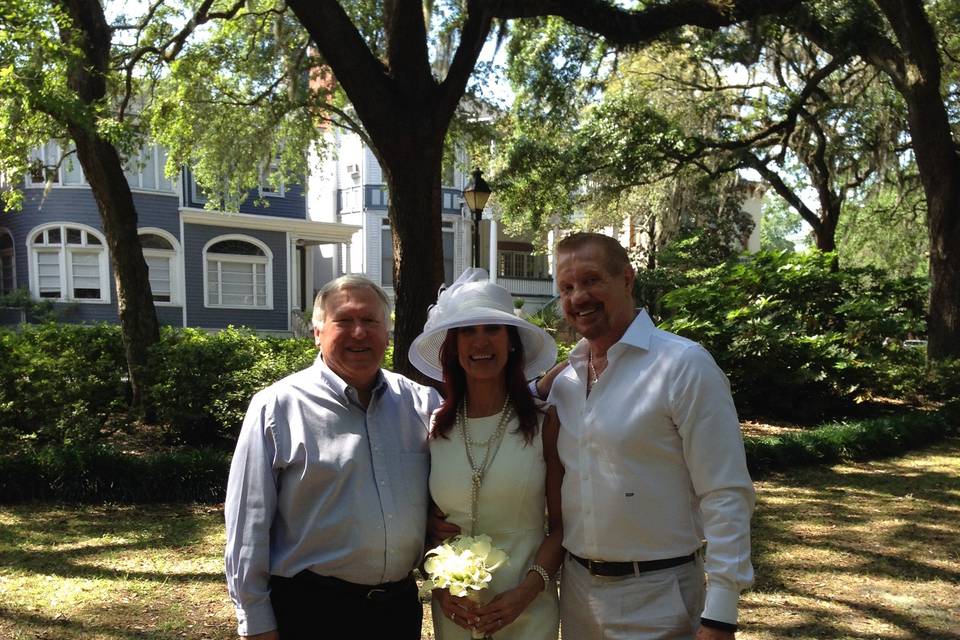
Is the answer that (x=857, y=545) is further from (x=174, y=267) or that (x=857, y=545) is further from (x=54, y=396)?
(x=174, y=267)

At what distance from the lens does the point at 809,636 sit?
15.1ft

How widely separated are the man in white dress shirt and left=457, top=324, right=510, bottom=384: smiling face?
293mm

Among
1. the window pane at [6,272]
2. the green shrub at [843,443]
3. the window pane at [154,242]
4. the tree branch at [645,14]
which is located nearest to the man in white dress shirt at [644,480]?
the tree branch at [645,14]

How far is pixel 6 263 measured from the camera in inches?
934

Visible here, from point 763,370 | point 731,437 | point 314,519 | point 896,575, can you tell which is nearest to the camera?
point 731,437

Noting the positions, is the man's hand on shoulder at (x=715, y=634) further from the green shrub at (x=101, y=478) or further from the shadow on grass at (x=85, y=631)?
the green shrub at (x=101, y=478)

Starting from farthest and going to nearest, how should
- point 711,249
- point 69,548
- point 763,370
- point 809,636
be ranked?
point 711,249 < point 763,370 < point 69,548 < point 809,636

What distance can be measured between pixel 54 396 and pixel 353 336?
26.0 feet

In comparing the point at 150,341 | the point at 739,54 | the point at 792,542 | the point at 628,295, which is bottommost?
the point at 792,542

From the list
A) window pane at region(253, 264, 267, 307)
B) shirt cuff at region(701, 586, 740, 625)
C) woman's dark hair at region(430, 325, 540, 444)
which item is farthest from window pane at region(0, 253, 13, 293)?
shirt cuff at region(701, 586, 740, 625)

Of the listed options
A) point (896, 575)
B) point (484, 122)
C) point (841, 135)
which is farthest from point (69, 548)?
point (841, 135)

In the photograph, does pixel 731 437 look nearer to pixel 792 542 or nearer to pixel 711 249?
pixel 792 542

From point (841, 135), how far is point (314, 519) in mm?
19867

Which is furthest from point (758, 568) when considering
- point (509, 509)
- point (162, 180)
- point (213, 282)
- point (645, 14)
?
point (162, 180)
